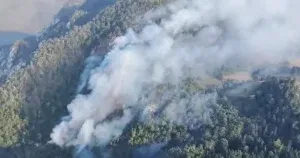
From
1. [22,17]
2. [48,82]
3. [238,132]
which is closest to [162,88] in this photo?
[238,132]

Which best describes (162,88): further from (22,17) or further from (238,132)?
→ (22,17)

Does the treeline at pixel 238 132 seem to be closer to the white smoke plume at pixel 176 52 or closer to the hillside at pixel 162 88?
the hillside at pixel 162 88

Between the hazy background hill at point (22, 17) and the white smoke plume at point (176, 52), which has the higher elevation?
the hazy background hill at point (22, 17)

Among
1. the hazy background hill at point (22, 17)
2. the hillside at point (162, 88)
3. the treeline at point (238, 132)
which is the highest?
the hazy background hill at point (22, 17)

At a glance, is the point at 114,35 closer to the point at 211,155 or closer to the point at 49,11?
the point at 211,155

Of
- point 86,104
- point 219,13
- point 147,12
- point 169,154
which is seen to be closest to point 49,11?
point 147,12

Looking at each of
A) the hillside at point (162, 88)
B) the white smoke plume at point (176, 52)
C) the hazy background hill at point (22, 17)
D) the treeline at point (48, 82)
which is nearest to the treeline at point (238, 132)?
the hillside at point (162, 88)

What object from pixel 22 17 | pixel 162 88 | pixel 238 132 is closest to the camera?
pixel 238 132
